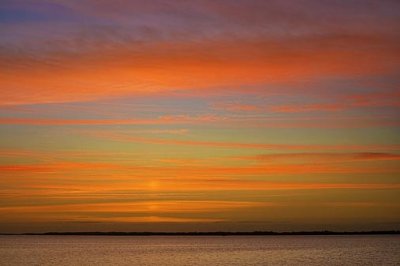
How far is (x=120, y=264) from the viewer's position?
338 ft

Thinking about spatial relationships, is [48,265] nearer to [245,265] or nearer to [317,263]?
[245,265]

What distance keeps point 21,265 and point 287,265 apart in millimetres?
38010

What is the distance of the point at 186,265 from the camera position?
99.0m

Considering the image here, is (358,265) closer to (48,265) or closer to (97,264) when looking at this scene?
(97,264)

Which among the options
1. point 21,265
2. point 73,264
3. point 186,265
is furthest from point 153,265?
point 21,265

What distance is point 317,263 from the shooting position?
336 feet

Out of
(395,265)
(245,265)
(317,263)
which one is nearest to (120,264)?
(245,265)

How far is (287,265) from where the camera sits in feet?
319

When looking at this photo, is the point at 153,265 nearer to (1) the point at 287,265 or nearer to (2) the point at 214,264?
(2) the point at 214,264

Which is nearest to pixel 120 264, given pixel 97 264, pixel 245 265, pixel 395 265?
pixel 97 264

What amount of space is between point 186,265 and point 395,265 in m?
30.3

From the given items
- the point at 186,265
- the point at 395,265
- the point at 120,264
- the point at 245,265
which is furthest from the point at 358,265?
the point at 120,264

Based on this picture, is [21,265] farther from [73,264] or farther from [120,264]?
[120,264]

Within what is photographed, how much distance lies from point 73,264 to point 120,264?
6.92m
